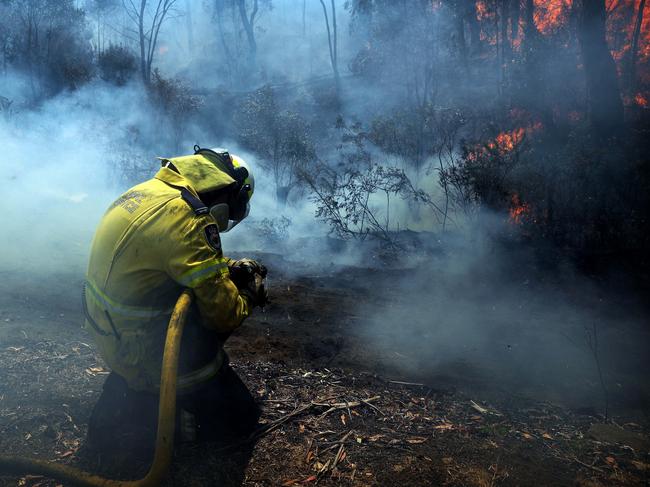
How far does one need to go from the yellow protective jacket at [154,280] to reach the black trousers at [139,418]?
0.11 metres

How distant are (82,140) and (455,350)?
11.6 m

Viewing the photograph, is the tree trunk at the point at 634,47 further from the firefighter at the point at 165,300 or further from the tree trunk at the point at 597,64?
the firefighter at the point at 165,300

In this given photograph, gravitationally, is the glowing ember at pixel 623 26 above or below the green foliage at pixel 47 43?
below

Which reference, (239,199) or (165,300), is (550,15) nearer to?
(239,199)

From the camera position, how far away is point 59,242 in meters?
8.33

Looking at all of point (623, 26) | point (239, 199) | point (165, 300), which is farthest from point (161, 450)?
point (623, 26)

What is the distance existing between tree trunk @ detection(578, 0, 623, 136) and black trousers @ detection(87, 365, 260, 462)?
9.08 meters

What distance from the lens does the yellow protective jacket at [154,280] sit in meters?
2.29

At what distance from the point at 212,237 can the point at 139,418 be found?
1105mm

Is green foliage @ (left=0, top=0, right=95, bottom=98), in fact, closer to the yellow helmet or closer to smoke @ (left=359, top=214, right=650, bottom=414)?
smoke @ (left=359, top=214, right=650, bottom=414)

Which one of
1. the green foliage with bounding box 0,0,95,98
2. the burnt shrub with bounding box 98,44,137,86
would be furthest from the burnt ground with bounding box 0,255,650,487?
the burnt shrub with bounding box 98,44,137,86

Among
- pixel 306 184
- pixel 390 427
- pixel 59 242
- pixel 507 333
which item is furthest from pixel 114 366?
pixel 306 184

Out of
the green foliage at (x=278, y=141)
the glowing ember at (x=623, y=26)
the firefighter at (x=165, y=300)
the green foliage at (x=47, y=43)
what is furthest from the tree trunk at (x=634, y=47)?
the green foliage at (x=47, y=43)

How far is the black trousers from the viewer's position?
2.56 meters
